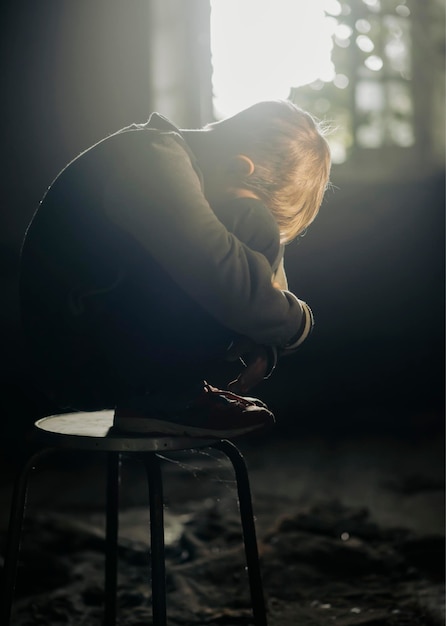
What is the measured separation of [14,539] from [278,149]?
0.72 meters

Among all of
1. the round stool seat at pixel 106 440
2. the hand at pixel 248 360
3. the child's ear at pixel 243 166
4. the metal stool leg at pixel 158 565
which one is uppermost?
the child's ear at pixel 243 166

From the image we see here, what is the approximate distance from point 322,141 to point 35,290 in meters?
0.51

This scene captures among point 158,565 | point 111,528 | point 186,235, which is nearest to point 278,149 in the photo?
point 186,235

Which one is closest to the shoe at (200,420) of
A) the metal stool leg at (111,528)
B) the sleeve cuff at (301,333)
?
the sleeve cuff at (301,333)

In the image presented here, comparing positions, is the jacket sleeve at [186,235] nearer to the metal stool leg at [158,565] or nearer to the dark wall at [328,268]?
the metal stool leg at [158,565]

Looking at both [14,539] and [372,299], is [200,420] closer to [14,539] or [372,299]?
[14,539]

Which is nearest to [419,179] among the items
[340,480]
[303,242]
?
[303,242]

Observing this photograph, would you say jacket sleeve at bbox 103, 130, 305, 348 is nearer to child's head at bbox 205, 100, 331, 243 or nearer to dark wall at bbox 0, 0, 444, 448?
child's head at bbox 205, 100, 331, 243

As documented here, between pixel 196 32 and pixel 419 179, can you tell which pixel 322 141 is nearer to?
pixel 196 32

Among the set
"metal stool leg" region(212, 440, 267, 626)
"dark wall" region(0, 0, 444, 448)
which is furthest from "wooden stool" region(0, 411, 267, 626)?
"dark wall" region(0, 0, 444, 448)

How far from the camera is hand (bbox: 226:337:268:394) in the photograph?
3.84 feet

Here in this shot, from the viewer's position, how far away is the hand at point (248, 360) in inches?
46.1

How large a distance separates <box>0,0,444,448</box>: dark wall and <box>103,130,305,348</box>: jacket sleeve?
3.15 meters

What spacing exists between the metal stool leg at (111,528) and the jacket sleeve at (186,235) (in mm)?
462
